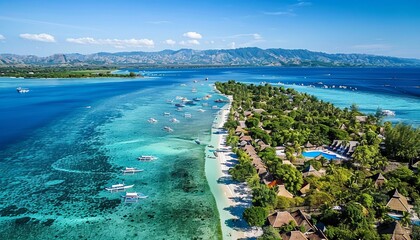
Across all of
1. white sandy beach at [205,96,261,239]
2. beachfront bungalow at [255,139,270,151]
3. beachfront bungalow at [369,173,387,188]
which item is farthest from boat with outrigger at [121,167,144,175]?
beachfront bungalow at [369,173,387,188]

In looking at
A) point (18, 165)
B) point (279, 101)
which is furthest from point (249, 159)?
point (279, 101)

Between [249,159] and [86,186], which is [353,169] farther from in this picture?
[86,186]

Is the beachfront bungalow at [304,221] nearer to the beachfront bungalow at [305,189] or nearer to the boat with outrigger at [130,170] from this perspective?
the beachfront bungalow at [305,189]

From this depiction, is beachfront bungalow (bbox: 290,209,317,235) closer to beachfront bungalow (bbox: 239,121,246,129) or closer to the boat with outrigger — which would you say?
the boat with outrigger

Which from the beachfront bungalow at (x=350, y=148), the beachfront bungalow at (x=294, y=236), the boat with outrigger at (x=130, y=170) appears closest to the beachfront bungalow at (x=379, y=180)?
the beachfront bungalow at (x=350, y=148)

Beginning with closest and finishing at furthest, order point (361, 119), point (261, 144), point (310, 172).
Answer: point (310, 172) < point (261, 144) < point (361, 119)

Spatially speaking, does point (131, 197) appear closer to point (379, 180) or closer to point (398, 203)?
point (398, 203)

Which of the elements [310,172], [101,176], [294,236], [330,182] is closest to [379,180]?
[330,182]
